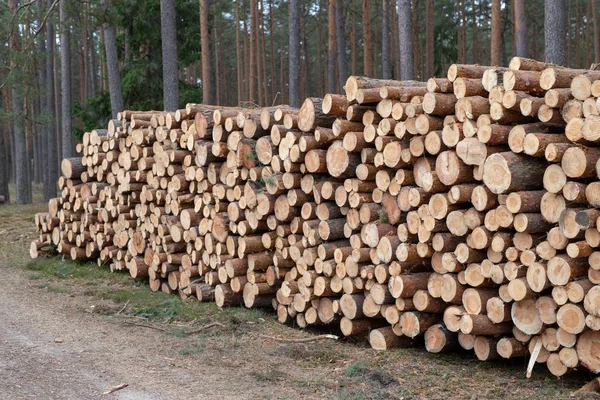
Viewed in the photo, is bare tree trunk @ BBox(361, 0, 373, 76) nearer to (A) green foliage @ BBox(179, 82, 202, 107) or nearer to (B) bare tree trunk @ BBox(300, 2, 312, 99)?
(A) green foliage @ BBox(179, 82, 202, 107)

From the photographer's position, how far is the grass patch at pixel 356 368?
592cm

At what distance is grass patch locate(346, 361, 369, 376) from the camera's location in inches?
233

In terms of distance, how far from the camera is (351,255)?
6.93 metres

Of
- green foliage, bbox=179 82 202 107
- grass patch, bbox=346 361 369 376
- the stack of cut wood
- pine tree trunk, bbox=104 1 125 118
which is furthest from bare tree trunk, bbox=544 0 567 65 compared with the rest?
green foliage, bbox=179 82 202 107

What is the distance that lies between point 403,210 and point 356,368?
1520 millimetres

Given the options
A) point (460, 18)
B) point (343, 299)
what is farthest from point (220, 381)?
point (460, 18)

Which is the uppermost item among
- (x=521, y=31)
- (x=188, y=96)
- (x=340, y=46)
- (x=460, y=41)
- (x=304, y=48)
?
(x=304, y=48)

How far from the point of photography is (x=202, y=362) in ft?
20.7

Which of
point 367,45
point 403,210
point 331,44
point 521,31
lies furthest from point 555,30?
point 331,44

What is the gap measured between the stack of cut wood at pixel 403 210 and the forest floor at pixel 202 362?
9.5 inches

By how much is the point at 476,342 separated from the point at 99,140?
22.9ft

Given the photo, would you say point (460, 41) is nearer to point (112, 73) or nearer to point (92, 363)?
point (112, 73)

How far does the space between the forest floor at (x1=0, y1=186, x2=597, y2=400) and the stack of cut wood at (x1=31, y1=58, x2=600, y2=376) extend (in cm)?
24

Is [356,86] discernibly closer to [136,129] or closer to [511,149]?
[511,149]
